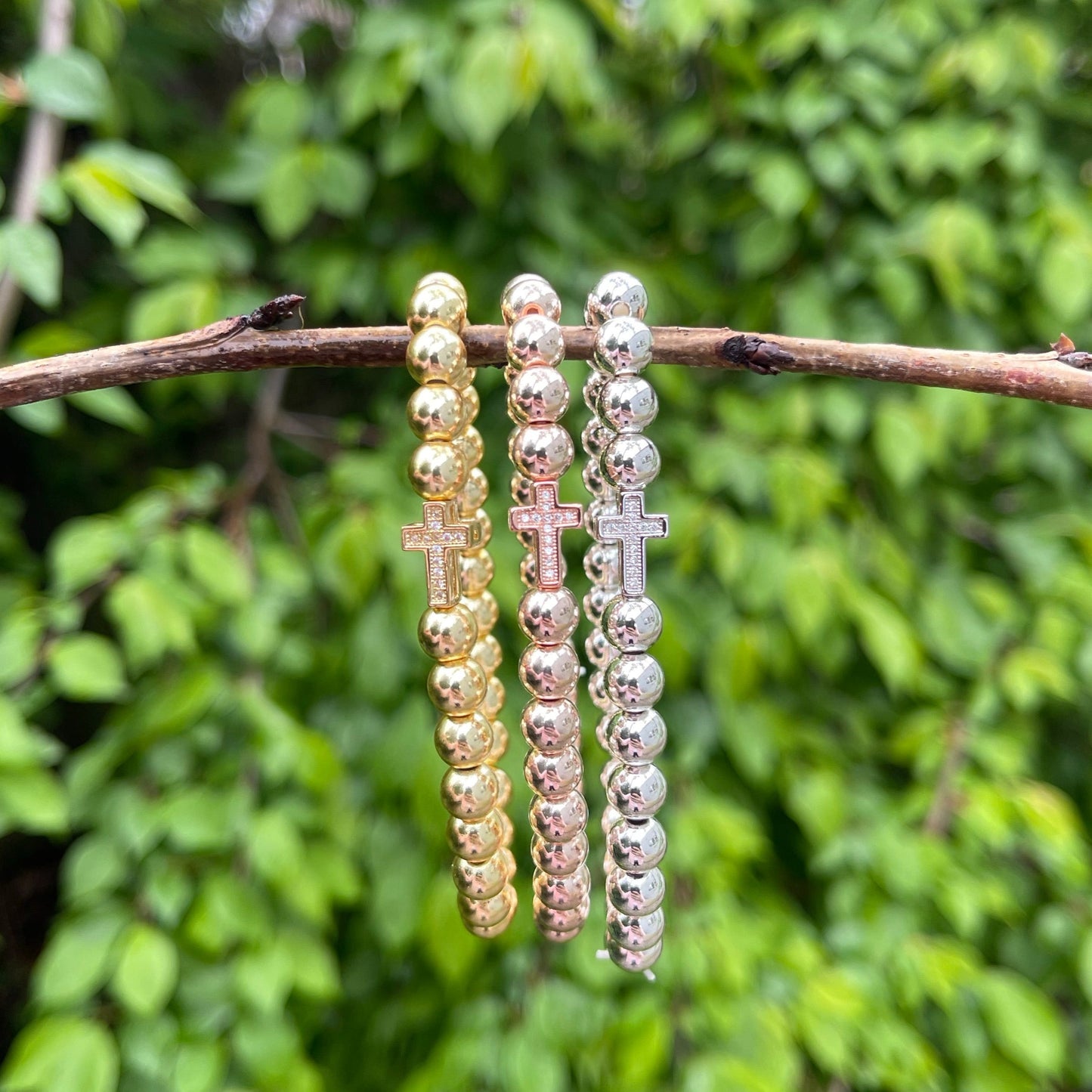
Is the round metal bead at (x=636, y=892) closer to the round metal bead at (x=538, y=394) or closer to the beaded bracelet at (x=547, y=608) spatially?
the beaded bracelet at (x=547, y=608)

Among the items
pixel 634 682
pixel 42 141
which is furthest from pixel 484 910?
pixel 42 141

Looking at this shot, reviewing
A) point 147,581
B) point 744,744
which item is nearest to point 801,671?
point 744,744

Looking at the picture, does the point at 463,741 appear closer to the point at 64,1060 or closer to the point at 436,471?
the point at 436,471

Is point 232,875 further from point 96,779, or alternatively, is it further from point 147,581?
point 147,581

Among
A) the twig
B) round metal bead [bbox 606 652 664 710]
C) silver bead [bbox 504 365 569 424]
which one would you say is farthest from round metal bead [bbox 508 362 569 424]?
the twig

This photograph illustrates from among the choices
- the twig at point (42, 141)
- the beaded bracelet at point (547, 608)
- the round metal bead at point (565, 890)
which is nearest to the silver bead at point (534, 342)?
the beaded bracelet at point (547, 608)
